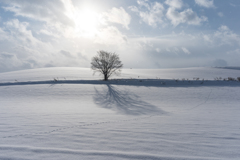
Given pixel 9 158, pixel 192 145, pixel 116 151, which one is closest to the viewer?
pixel 9 158

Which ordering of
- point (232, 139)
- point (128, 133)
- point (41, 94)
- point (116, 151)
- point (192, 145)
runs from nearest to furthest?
1. point (116, 151)
2. point (192, 145)
3. point (232, 139)
4. point (128, 133)
5. point (41, 94)

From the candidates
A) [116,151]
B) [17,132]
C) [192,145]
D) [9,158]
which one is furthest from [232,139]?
[17,132]

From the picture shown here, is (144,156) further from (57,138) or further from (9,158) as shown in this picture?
(9,158)

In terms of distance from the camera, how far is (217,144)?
142 inches

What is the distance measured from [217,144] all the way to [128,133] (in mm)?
2343

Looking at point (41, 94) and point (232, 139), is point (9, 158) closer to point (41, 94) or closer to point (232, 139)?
point (232, 139)

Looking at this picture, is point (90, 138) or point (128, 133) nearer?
point (90, 138)

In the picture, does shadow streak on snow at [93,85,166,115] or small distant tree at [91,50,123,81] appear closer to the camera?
shadow streak on snow at [93,85,166,115]

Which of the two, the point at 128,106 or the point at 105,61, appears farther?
the point at 105,61

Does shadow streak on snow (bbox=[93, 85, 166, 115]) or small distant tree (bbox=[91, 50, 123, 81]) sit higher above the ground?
small distant tree (bbox=[91, 50, 123, 81])

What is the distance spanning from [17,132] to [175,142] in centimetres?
475

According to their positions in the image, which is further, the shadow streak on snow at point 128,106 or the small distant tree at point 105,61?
the small distant tree at point 105,61

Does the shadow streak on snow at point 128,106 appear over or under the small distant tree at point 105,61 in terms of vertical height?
under

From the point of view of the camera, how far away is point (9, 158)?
3.00 metres
